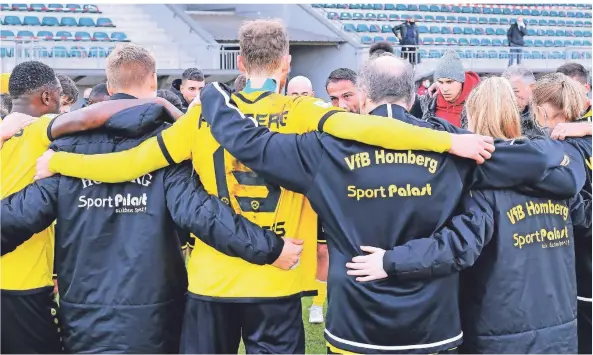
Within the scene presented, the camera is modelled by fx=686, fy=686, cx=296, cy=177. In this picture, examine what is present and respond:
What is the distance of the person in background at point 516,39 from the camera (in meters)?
18.3

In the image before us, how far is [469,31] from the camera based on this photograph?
20.6 metres

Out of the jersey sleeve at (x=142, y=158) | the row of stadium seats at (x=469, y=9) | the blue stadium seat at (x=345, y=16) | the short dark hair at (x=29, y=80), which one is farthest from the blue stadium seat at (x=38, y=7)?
the jersey sleeve at (x=142, y=158)

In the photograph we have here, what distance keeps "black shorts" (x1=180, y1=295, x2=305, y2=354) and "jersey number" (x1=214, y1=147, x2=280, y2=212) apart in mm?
380

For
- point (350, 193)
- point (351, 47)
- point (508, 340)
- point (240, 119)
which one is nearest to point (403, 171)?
point (350, 193)

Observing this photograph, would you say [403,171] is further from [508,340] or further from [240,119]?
[508,340]

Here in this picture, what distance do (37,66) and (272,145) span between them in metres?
1.34

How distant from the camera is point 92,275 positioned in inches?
115

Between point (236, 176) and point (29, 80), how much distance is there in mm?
1178

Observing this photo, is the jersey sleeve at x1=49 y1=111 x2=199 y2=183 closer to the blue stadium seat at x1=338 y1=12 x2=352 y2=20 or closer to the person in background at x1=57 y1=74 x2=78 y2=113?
the person in background at x1=57 y1=74 x2=78 y2=113

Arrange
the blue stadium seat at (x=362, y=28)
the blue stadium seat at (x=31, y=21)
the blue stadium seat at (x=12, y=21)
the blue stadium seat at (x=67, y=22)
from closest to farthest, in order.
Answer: the blue stadium seat at (x=12, y=21) → the blue stadium seat at (x=31, y=21) → the blue stadium seat at (x=67, y=22) → the blue stadium seat at (x=362, y=28)

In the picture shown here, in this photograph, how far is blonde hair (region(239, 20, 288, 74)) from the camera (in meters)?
2.71

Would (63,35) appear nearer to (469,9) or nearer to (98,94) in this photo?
(98,94)

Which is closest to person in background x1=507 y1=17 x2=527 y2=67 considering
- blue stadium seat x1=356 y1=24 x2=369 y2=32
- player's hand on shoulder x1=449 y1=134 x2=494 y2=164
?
blue stadium seat x1=356 y1=24 x2=369 y2=32

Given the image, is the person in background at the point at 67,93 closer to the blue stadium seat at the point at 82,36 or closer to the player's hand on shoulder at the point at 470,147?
the player's hand on shoulder at the point at 470,147
